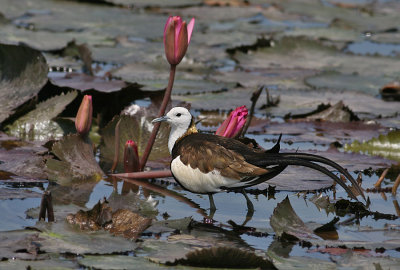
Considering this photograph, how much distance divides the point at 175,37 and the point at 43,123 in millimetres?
1528

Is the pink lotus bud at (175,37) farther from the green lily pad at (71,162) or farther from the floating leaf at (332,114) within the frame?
the floating leaf at (332,114)

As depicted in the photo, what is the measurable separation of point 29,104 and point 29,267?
8.47 ft

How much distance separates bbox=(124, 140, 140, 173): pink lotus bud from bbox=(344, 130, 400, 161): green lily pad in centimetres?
168

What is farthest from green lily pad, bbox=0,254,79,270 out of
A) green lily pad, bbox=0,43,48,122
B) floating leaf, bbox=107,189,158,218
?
green lily pad, bbox=0,43,48,122

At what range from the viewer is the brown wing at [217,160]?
3.67 metres

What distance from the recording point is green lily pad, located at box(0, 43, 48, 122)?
518 cm

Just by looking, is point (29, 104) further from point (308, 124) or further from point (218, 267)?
point (218, 267)

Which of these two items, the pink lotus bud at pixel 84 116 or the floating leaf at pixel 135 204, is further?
the pink lotus bud at pixel 84 116

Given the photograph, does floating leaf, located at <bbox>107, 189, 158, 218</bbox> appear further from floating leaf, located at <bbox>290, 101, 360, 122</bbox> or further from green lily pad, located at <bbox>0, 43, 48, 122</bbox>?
floating leaf, located at <bbox>290, 101, 360, 122</bbox>

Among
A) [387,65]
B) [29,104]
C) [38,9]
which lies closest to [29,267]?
[29,104]

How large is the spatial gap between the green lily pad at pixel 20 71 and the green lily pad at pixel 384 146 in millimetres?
2269

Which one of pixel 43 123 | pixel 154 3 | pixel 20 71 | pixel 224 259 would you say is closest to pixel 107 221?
pixel 224 259

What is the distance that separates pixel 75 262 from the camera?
2.95 meters

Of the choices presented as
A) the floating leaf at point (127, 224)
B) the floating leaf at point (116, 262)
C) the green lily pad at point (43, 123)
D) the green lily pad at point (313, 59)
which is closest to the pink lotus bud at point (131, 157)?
the green lily pad at point (43, 123)
